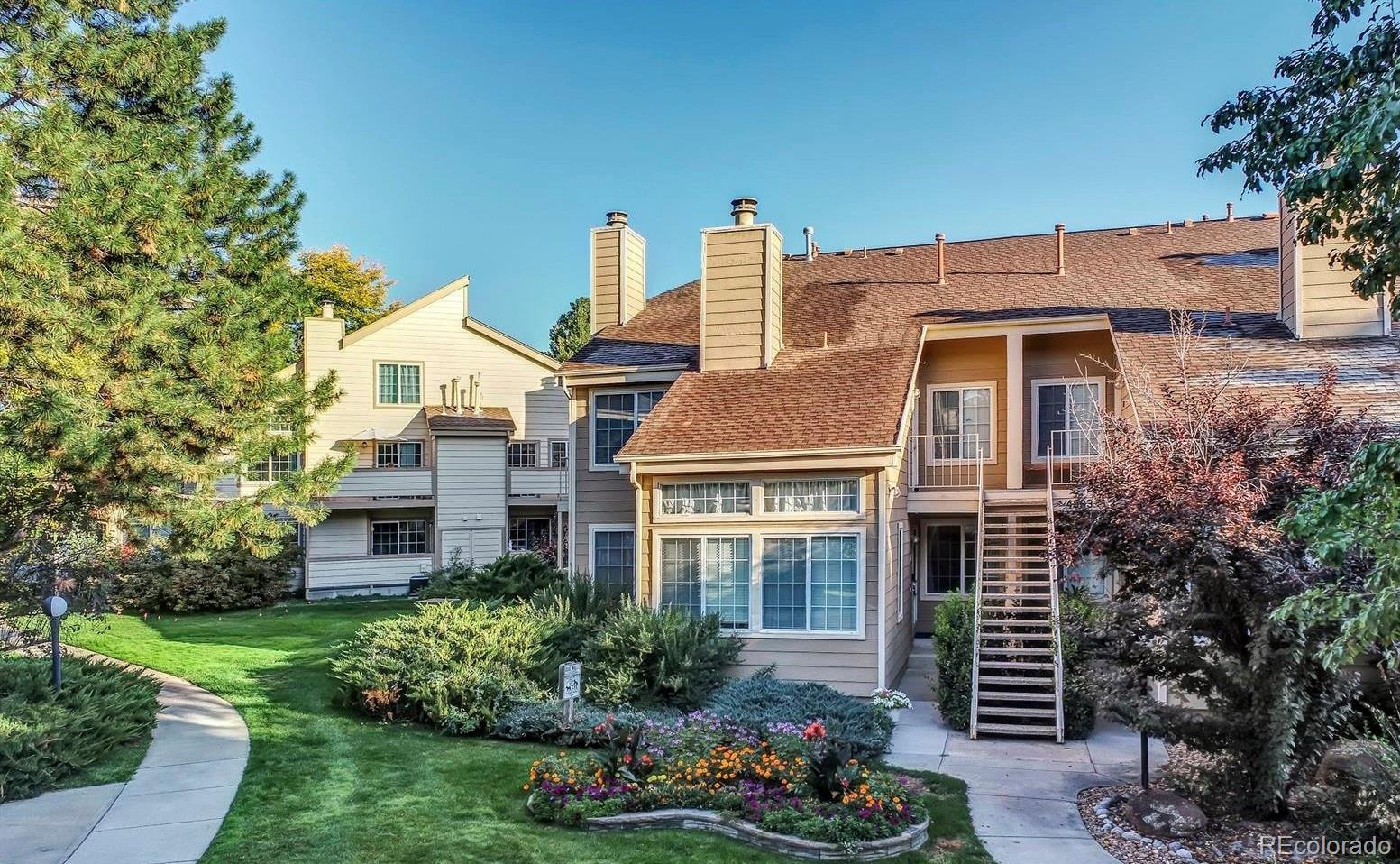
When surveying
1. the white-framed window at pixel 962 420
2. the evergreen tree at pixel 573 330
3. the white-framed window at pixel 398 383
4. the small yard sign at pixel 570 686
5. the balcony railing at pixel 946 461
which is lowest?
the small yard sign at pixel 570 686

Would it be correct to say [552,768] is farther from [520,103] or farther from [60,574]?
[520,103]

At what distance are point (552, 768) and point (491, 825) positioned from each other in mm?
874

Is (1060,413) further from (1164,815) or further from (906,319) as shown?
(1164,815)

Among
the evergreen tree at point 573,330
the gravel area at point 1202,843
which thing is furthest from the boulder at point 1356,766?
the evergreen tree at point 573,330

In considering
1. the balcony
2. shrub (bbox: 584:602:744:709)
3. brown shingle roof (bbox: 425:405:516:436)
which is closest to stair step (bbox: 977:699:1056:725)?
shrub (bbox: 584:602:744:709)

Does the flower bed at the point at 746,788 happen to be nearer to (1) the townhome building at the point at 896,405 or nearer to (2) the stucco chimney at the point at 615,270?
(1) the townhome building at the point at 896,405

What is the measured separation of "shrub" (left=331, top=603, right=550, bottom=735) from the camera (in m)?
10.5

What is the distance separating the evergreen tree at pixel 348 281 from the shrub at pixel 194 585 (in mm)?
18103

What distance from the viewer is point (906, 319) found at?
15.0 meters

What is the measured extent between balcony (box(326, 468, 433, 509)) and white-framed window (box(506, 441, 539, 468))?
2978mm

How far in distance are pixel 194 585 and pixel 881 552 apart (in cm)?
1832

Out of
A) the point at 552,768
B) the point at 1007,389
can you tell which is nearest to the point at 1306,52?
the point at 1007,389

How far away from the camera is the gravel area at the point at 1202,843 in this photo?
6.59 m

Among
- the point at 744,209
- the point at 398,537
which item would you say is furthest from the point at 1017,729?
the point at 398,537
